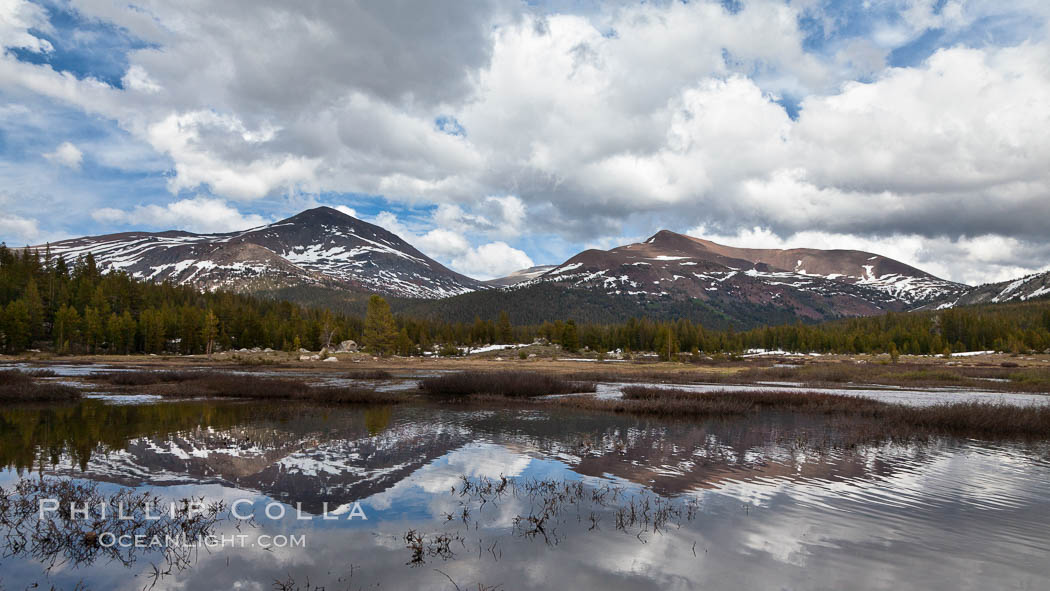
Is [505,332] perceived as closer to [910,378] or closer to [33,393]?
[910,378]

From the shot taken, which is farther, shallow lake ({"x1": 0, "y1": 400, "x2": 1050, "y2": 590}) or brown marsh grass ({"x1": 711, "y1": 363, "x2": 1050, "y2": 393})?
brown marsh grass ({"x1": 711, "y1": 363, "x2": 1050, "y2": 393})

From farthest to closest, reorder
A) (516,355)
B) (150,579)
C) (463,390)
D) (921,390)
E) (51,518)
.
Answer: (516,355) → (921,390) → (463,390) → (51,518) → (150,579)

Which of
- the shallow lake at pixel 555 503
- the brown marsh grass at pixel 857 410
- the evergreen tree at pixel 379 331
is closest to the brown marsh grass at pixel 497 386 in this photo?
the brown marsh grass at pixel 857 410

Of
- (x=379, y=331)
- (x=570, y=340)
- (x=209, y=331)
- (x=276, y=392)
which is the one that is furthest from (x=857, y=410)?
(x=209, y=331)


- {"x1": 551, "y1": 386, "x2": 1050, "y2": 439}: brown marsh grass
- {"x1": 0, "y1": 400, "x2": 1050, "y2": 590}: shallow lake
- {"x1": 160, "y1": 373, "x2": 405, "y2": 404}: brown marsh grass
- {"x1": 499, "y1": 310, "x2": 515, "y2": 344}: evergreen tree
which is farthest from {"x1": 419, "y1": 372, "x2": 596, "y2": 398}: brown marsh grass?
{"x1": 499, "y1": 310, "x2": 515, "y2": 344}: evergreen tree

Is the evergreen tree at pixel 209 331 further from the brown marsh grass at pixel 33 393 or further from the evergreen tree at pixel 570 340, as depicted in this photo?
the evergreen tree at pixel 570 340

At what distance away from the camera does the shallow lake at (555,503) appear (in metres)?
10.7

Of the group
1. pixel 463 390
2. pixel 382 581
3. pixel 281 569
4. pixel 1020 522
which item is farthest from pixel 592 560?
pixel 463 390

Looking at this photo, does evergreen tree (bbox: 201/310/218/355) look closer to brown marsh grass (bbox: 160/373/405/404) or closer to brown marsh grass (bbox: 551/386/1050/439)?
brown marsh grass (bbox: 160/373/405/404)

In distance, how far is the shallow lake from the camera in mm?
10688

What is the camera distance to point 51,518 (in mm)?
12961

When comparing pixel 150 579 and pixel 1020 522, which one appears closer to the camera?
pixel 150 579

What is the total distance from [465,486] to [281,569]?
7.19 metres

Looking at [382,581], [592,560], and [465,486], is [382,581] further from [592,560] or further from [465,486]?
[465,486]
